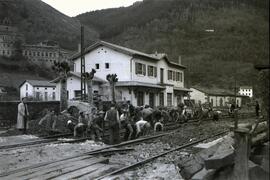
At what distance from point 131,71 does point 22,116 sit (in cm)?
2454

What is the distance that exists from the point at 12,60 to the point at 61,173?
4914 inches

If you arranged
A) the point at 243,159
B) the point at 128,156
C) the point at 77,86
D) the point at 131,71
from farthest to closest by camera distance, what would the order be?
1. the point at 131,71
2. the point at 77,86
3. the point at 128,156
4. the point at 243,159

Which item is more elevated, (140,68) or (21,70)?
(21,70)

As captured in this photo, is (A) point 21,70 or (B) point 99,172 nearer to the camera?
(B) point 99,172

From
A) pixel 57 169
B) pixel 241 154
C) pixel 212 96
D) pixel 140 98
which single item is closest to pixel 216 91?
pixel 212 96

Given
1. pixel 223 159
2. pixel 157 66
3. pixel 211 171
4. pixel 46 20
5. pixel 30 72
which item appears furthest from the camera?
pixel 46 20

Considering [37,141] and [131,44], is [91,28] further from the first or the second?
[37,141]

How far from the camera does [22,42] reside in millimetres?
141500

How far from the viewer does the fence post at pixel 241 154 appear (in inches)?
263

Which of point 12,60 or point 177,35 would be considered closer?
point 177,35

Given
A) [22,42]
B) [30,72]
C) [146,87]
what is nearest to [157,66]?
[146,87]

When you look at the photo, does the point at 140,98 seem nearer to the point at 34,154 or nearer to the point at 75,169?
the point at 34,154

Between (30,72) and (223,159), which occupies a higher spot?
(30,72)

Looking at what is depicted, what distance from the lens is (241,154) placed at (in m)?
6.73
